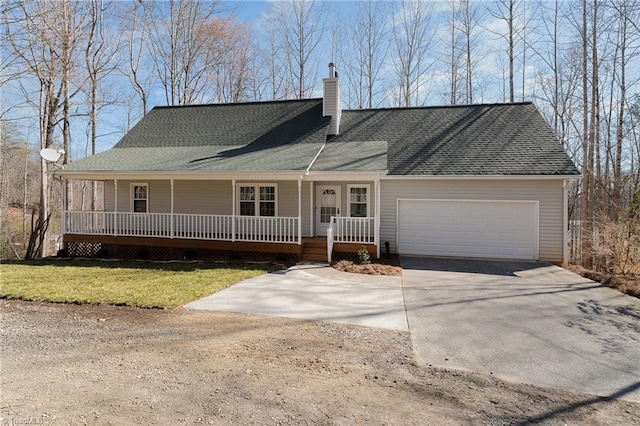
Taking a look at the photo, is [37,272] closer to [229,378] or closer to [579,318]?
[229,378]

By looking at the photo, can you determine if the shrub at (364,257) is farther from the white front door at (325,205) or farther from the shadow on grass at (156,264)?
the shadow on grass at (156,264)

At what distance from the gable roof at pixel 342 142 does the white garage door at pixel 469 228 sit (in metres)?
1.15

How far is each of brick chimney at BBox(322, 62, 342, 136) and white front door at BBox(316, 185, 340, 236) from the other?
3057 millimetres

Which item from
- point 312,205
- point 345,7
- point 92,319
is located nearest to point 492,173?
point 312,205

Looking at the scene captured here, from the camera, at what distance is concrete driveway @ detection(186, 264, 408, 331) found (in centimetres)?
592

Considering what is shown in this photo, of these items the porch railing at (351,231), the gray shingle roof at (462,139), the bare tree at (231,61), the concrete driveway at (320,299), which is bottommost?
the concrete driveway at (320,299)

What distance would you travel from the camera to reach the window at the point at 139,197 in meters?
14.3

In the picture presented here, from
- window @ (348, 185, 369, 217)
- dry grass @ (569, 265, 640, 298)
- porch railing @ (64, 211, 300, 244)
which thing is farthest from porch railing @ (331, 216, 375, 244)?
dry grass @ (569, 265, 640, 298)

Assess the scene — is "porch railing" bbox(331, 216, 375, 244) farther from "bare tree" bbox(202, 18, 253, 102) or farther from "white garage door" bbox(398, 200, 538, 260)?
"bare tree" bbox(202, 18, 253, 102)

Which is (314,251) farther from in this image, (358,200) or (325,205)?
(358,200)

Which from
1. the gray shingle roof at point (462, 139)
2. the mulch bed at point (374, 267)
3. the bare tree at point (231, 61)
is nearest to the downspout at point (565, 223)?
the gray shingle roof at point (462, 139)

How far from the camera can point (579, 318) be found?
5.96 meters

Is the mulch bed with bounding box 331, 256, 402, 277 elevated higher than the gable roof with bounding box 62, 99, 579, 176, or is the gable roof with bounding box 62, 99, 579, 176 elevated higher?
the gable roof with bounding box 62, 99, 579, 176

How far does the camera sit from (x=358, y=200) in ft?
41.6
